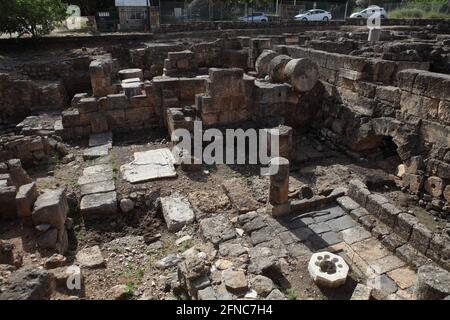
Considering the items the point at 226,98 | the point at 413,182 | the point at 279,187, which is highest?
the point at 226,98

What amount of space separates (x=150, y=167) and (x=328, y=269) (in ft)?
15.9

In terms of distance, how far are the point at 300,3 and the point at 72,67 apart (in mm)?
28666

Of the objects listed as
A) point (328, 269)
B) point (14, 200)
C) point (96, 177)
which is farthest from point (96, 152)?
point (328, 269)

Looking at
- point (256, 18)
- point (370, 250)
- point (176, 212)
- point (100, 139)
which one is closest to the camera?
point (370, 250)

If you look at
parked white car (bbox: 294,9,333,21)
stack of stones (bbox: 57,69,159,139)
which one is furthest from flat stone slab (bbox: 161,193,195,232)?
parked white car (bbox: 294,9,333,21)

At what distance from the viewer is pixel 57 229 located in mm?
5891

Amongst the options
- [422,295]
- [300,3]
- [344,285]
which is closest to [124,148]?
[344,285]

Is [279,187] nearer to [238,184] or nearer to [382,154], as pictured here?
[238,184]

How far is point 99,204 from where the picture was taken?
270 inches

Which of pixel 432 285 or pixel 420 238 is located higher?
pixel 432 285

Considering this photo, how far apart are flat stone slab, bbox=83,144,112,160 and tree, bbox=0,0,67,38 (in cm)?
1144

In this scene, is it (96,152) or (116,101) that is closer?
(96,152)

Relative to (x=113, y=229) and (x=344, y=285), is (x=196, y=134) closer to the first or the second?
(x=113, y=229)

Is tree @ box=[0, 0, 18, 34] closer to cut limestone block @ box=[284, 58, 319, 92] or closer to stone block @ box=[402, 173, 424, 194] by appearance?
cut limestone block @ box=[284, 58, 319, 92]
